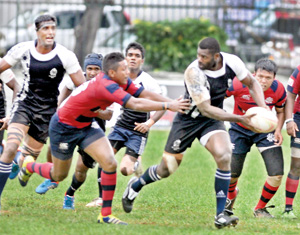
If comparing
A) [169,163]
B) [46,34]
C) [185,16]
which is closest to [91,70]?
[46,34]

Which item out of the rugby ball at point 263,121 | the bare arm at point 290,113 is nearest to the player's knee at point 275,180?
the bare arm at point 290,113

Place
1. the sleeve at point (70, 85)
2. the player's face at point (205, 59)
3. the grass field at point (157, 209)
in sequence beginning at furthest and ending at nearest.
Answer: the sleeve at point (70, 85) → the player's face at point (205, 59) → the grass field at point (157, 209)

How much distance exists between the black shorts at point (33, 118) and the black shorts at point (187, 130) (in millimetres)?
1915

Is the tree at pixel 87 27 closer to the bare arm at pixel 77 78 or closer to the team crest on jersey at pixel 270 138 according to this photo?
the bare arm at pixel 77 78

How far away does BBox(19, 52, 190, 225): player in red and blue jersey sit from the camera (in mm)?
7789

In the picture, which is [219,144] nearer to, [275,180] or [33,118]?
[275,180]

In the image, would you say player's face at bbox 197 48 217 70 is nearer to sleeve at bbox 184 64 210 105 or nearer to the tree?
sleeve at bbox 184 64 210 105

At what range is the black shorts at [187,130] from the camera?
843cm

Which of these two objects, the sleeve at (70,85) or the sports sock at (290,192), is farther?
the sports sock at (290,192)

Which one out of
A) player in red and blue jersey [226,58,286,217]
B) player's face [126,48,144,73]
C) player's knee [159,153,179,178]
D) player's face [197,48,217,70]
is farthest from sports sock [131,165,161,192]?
player's face [126,48,144,73]

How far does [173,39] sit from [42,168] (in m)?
13.4

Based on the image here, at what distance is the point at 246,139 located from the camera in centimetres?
941

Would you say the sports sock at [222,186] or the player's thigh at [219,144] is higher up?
the player's thigh at [219,144]

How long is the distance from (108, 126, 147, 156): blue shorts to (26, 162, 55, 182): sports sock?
1.21 m
